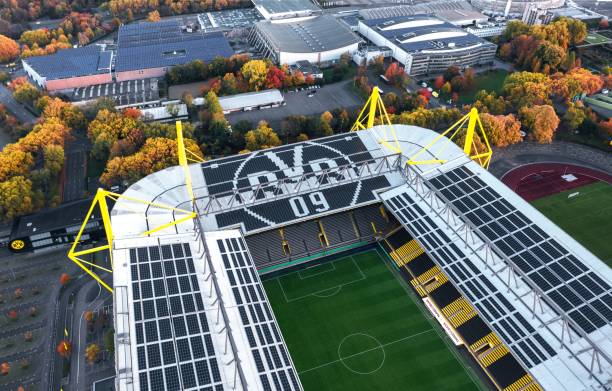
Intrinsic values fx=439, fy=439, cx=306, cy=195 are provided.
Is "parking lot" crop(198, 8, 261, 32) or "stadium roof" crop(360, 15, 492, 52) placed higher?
"stadium roof" crop(360, 15, 492, 52)

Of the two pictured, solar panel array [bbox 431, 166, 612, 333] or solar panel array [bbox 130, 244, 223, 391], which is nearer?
solar panel array [bbox 130, 244, 223, 391]

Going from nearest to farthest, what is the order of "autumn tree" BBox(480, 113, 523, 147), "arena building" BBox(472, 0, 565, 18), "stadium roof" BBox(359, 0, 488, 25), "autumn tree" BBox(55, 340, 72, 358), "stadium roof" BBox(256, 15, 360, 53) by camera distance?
"autumn tree" BBox(55, 340, 72, 358)
"autumn tree" BBox(480, 113, 523, 147)
"stadium roof" BBox(256, 15, 360, 53)
"stadium roof" BBox(359, 0, 488, 25)
"arena building" BBox(472, 0, 565, 18)

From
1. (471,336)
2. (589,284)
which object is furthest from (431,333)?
(589,284)

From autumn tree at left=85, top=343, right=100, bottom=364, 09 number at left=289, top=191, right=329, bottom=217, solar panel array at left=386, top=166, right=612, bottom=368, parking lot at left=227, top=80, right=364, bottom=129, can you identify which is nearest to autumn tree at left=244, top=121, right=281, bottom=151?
parking lot at left=227, top=80, right=364, bottom=129

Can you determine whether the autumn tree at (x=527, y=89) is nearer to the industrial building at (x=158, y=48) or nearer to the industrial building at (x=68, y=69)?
the industrial building at (x=158, y=48)

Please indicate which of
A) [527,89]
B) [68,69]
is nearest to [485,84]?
[527,89]

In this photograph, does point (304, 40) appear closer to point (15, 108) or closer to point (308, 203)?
point (15, 108)

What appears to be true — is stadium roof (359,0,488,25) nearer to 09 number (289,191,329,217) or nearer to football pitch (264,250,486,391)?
09 number (289,191,329,217)
